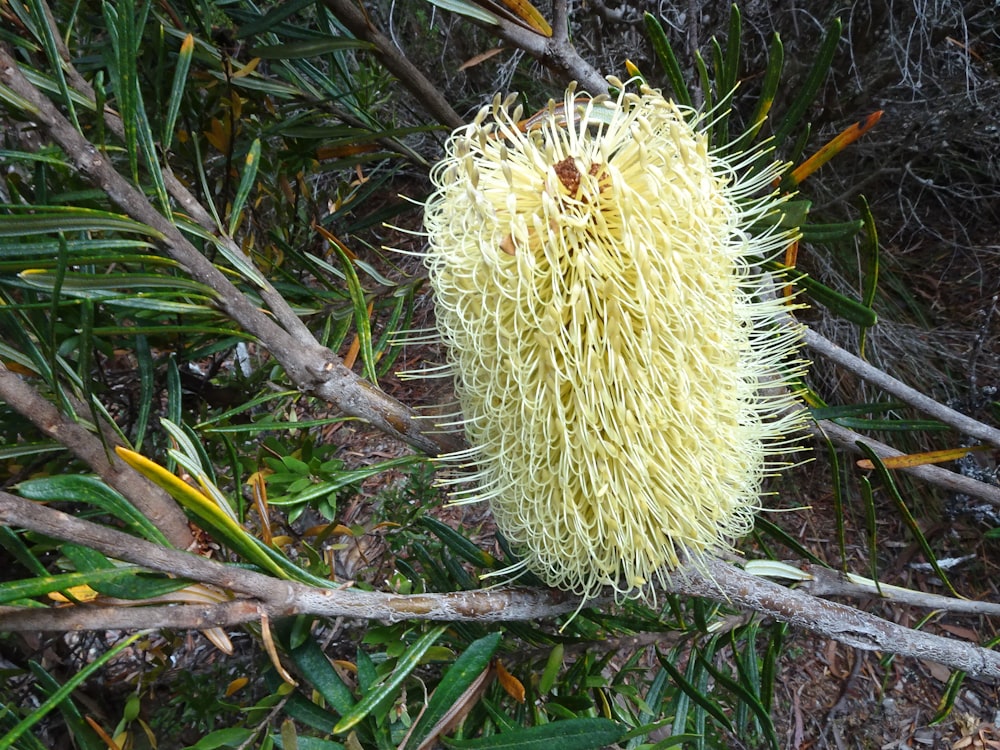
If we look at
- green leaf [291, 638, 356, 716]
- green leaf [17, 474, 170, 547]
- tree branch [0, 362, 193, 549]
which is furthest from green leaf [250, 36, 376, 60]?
green leaf [291, 638, 356, 716]

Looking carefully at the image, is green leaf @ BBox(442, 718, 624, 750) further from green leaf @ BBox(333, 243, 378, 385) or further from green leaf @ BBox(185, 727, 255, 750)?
green leaf @ BBox(333, 243, 378, 385)

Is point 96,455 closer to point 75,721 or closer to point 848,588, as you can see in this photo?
point 75,721

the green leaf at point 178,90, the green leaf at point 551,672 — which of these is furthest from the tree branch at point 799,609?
the green leaf at point 178,90

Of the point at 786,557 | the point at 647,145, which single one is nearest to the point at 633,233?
the point at 647,145

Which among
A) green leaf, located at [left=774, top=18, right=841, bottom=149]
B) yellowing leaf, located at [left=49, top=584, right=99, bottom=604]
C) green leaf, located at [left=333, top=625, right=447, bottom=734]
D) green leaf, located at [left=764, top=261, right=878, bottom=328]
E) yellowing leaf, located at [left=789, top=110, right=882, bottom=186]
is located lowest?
green leaf, located at [left=333, top=625, right=447, bottom=734]

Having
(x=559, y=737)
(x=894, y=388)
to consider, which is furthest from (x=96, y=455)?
(x=894, y=388)

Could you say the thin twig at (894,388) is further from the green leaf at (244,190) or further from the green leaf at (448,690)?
the green leaf at (244,190)

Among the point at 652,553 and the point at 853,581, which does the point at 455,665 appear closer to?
the point at 652,553
